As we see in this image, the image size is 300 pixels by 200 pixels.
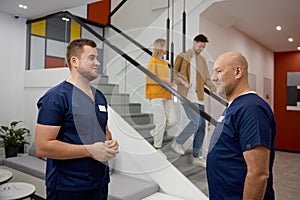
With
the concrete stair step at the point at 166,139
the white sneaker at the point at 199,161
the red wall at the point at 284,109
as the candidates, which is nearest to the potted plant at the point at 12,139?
the concrete stair step at the point at 166,139

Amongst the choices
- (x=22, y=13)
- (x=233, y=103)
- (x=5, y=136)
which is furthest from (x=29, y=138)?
(x=233, y=103)

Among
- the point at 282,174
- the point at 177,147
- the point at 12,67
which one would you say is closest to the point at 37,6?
the point at 12,67

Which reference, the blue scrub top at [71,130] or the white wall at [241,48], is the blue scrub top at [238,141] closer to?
the blue scrub top at [71,130]

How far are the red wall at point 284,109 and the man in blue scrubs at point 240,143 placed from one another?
692 cm

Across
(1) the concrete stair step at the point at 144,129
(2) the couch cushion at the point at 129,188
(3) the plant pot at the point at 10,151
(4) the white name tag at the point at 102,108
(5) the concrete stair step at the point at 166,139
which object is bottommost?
(2) the couch cushion at the point at 129,188

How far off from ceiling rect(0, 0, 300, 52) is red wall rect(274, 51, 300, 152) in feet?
5.59

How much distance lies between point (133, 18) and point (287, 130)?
17.6 feet

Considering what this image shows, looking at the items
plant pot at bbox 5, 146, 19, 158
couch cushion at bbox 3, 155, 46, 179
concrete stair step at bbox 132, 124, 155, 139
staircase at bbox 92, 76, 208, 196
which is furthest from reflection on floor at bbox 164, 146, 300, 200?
plant pot at bbox 5, 146, 19, 158

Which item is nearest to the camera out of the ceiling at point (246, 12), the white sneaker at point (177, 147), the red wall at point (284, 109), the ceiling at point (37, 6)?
the white sneaker at point (177, 147)

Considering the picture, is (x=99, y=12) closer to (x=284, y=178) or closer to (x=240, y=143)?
Answer: (x=284, y=178)

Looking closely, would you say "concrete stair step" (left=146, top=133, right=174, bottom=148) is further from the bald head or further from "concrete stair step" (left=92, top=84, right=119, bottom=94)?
the bald head

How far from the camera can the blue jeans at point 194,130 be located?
8.54ft

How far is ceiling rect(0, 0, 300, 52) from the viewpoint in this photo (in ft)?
12.8

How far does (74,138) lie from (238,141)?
79 cm
